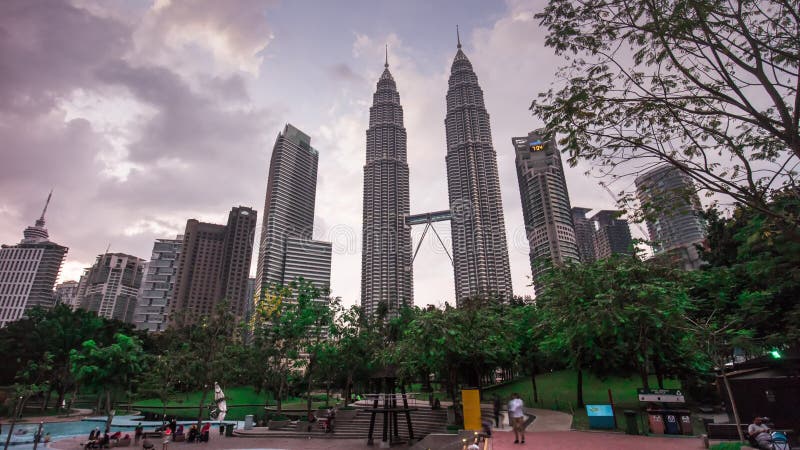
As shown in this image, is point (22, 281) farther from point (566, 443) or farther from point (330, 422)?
point (566, 443)

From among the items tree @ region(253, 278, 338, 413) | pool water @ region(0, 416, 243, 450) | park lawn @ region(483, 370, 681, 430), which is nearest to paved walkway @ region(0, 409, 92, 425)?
pool water @ region(0, 416, 243, 450)

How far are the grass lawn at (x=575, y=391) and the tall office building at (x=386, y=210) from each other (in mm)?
79698

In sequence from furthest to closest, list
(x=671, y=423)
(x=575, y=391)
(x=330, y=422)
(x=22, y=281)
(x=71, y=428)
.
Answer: (x=22, y=281) → (x=71, y=428) → (x=575, y=391) → (x=330, y=422) → (x=671, y=423)

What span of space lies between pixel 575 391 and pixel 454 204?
9808cm

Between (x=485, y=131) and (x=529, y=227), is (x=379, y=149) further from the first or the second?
(x=529, y=227)

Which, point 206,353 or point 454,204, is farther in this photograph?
point 454,204

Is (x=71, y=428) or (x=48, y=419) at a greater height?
(x=48, y=419)

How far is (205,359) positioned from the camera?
109ft

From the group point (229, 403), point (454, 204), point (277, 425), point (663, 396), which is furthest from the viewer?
point (454, 204)

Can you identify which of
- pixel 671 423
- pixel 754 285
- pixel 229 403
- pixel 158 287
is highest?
pixel 158 287

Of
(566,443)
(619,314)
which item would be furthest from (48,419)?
(619,314)

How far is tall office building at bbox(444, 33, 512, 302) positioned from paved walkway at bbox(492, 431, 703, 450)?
91.3 m

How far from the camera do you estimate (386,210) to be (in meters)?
134

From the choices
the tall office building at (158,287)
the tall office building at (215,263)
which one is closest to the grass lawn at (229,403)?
the tall office building at (158,287)
